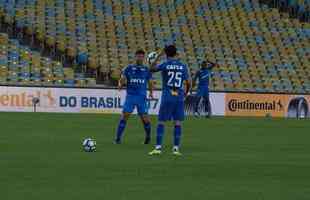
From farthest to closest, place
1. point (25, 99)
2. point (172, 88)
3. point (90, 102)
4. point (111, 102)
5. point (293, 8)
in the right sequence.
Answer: point (293, 8)
point (111, 102)
point (90, 102)
point (25, 99)
point (172, 88)

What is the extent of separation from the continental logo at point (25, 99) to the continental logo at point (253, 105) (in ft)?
25.8

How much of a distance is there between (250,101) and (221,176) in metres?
27.8

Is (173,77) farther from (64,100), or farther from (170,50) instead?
(64,100)

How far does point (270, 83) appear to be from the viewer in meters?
44.8

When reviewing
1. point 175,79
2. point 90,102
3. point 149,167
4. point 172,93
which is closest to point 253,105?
point 90,102

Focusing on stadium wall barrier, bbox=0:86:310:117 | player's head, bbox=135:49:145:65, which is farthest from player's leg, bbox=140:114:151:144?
stadium wall barrier, bbox=0:86:310:117

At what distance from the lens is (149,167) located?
1494 cm

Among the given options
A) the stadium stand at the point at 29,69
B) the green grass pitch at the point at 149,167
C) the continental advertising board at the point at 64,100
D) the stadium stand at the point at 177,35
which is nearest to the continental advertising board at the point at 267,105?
the stadium stand at the point at 177,35

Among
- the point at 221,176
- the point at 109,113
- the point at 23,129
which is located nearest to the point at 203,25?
the point at 109,113

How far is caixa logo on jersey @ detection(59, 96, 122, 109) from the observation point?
125ft

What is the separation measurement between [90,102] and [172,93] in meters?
20.7

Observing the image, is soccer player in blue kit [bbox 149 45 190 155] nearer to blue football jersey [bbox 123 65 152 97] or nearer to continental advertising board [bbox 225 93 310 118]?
blue football jersey [bbox 123 65 152 97]

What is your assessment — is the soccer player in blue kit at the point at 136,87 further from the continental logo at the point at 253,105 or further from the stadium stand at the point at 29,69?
the continental logo at the point at 253,105

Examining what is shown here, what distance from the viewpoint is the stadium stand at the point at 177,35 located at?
136ft
